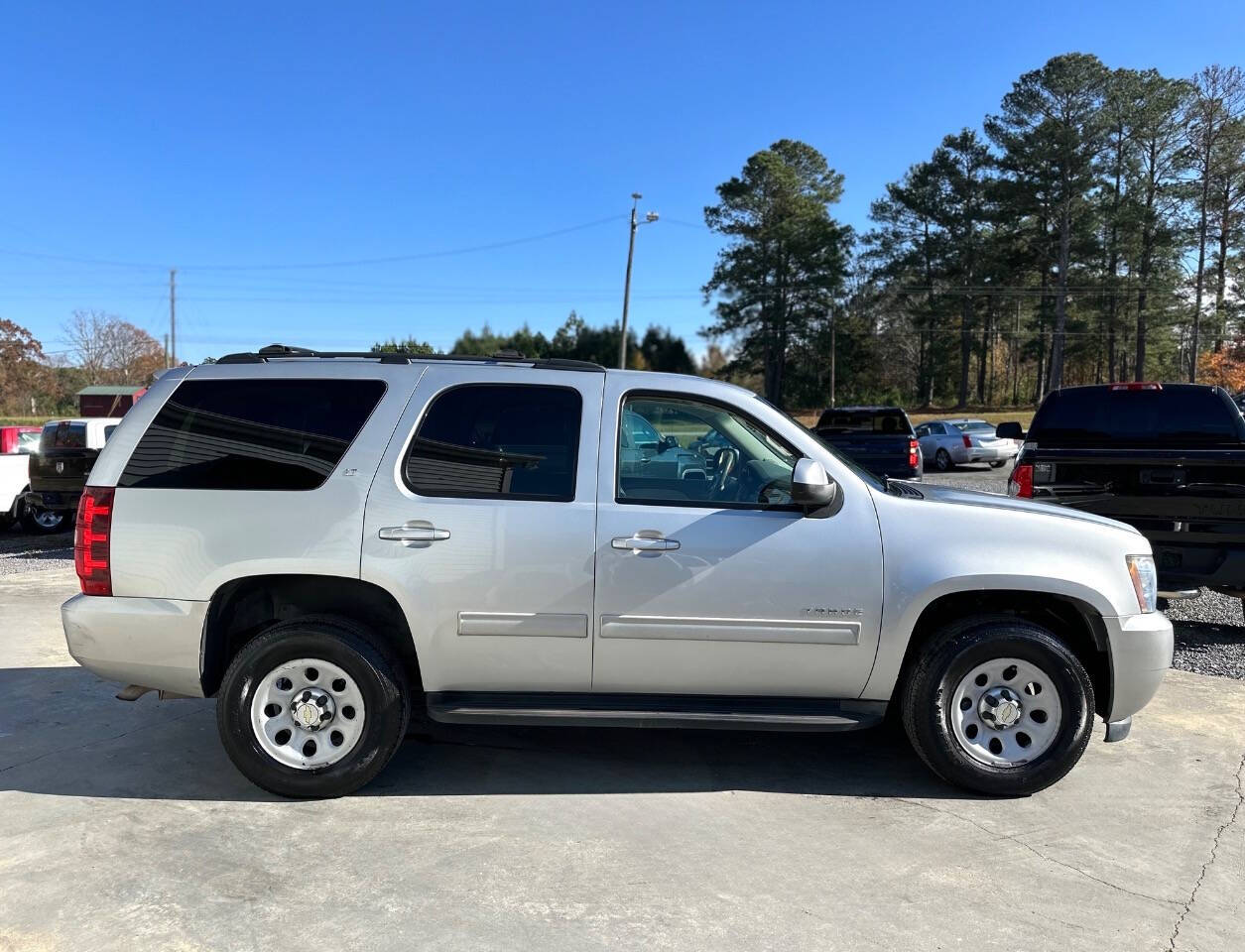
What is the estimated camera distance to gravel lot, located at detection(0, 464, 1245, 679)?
616 centimetres

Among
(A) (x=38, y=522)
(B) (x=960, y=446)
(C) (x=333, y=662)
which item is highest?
(B) (x=960, y=446)

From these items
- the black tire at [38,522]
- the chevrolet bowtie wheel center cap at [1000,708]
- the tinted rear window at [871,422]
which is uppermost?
the tinted rear window at [871,422]

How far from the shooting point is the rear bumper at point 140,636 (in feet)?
12.5

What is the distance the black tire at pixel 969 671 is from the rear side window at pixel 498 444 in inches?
69.5

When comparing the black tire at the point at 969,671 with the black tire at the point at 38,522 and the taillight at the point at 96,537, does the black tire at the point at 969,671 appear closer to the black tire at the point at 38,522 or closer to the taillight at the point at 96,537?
the taillight at the point at 96,537

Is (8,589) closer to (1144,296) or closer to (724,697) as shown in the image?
(724,697)

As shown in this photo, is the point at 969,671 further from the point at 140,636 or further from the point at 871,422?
the point at 871,422

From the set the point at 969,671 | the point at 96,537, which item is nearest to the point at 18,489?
the point at 96,537

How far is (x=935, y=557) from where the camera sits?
376cm

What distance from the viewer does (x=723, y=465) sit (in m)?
3.99

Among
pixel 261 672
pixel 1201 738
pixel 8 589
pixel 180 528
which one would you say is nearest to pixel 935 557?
pixel 1201 738

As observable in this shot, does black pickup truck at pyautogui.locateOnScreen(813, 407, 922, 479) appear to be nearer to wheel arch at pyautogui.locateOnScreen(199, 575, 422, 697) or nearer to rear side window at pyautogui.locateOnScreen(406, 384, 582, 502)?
rear side window at pyautogui.locateOnScreen(406, 384, 582, 502)

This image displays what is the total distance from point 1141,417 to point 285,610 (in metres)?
6.63

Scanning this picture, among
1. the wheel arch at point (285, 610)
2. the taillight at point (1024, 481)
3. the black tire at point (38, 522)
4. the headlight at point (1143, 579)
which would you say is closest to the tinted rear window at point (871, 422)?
the taillight at point (1024, 481)
